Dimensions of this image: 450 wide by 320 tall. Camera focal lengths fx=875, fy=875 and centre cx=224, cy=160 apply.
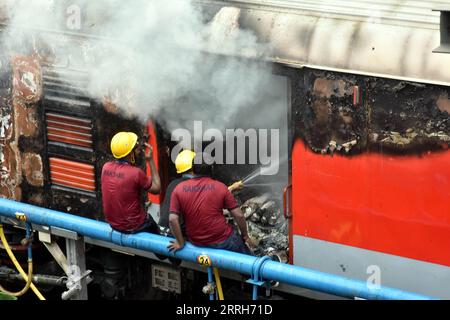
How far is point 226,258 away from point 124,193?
2.96 feet

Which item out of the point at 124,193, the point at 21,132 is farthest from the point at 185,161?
the point at 21,132

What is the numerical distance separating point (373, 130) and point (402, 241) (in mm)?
743

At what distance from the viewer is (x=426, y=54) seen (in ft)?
17.7

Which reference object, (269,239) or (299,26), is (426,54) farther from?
(269,239)

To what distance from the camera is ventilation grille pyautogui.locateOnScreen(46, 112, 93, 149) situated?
708 cm

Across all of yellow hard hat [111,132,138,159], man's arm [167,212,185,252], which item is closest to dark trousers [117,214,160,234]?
man's arm [167,212,185,252]

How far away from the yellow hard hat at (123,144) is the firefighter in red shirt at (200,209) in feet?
1.33

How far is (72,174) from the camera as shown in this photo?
7.27 metres

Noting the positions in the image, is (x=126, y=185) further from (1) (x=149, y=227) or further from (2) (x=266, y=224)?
(2) (x=266, y=224)

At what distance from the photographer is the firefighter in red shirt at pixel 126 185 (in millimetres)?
6129

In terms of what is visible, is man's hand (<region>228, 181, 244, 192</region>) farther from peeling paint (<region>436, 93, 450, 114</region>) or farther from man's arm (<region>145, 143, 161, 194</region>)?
peeling paint (<region>436, 93, 450, 114</region>)

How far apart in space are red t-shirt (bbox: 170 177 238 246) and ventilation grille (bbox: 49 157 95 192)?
57.9 inches

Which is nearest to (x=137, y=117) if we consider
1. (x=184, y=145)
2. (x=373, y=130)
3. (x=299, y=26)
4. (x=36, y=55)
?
(x=184, y=145)

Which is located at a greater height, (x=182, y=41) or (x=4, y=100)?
(x=182, y=41)
